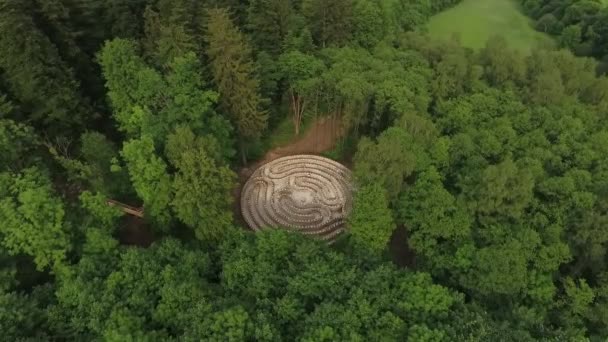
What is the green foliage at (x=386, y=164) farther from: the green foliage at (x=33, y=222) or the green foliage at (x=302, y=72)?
the green foliage at (x=33, y=222)

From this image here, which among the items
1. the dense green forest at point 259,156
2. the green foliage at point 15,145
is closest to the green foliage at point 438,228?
the dense green forest at point 259,156

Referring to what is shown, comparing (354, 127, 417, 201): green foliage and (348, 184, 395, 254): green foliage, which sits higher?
(354, 127, 417, 201): green foliage

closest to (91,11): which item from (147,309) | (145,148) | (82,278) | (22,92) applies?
(22,92)

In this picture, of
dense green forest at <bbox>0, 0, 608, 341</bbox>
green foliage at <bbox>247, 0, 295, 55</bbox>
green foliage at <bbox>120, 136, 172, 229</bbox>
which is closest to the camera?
dense green forest at <bbox>0, 0, 608, 341</bbox>

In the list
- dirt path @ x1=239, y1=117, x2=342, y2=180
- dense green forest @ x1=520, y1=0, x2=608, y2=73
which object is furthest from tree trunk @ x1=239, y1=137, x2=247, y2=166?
dense green forest @ x1=520, y1=0, x2=608, y2=73

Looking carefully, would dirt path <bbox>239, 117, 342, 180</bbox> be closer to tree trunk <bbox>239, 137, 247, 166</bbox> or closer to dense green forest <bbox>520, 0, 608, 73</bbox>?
tree trunk <bbox>239, 137, 247, 166</bbox>

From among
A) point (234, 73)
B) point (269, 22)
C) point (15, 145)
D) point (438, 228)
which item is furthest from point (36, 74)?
point (438, 228)

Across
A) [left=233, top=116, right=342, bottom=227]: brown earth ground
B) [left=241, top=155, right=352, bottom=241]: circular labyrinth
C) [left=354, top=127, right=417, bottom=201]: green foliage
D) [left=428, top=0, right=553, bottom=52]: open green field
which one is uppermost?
[left=428, top=0, right=553, bottom=52]: open green field
